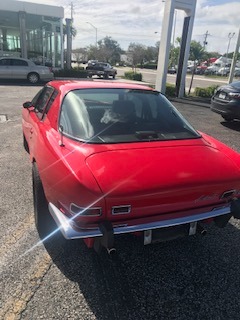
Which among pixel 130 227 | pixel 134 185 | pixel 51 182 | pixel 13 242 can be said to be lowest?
pixel 13 242

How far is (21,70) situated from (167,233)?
55.7ft

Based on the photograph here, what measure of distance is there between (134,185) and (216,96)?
318 inches

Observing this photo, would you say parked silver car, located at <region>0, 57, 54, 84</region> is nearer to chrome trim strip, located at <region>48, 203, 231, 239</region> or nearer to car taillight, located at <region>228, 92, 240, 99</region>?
car taillight, located at <region>228, 92, 240, 99</region>

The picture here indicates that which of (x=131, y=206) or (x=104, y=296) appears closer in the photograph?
(x=131, y=206)

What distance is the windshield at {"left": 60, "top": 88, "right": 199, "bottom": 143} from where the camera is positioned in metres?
2.98

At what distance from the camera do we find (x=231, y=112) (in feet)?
28.6

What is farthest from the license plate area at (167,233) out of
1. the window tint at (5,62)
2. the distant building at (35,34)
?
the distant building at (35,34)

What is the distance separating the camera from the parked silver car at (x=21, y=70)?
55.7ft

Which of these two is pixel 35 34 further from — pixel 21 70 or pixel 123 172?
pixel 123 172

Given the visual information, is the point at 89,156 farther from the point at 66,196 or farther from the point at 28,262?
the point at 28,262

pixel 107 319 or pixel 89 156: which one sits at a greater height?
pixel 89 156

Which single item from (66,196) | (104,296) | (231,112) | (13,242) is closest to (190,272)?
(104,296)

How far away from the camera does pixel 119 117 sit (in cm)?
326

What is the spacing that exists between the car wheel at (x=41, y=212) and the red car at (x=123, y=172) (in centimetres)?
1
